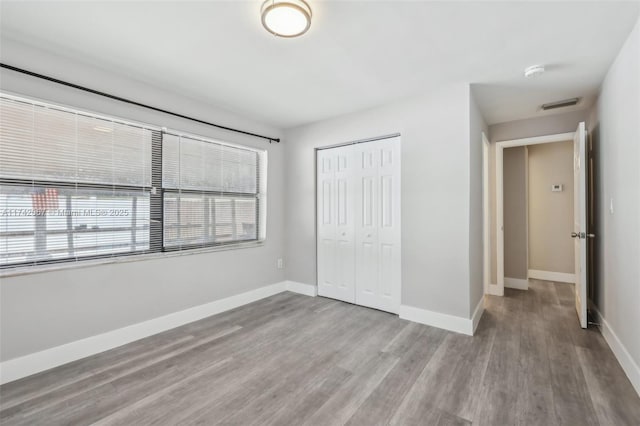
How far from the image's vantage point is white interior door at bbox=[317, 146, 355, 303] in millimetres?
3908

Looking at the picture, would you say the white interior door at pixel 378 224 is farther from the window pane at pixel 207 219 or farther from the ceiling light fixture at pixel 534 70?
the window pane at pixel 207 219

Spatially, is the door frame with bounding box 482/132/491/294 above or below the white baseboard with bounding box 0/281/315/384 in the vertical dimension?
above

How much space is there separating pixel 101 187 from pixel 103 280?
85 cm

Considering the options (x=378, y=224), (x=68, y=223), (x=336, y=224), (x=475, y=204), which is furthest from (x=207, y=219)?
(x=475, y=204)

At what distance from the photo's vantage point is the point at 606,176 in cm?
269

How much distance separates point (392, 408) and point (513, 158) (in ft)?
14.8

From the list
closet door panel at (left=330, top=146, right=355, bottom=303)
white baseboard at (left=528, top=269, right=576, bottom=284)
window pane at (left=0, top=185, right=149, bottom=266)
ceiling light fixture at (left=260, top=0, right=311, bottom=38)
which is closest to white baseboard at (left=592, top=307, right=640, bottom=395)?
white baseboard at (left=528, top=269, right=576, bottom=284)

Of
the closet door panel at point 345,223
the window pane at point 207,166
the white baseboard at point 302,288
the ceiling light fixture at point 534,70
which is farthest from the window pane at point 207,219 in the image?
the ceiling light fixture at point 534,70

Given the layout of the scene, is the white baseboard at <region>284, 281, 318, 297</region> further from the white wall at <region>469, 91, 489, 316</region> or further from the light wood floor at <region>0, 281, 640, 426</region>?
the white wall at <region>469, 91, 489, 316</region>

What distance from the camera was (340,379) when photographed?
2.16 meters

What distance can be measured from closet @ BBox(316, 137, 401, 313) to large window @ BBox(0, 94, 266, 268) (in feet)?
4.33

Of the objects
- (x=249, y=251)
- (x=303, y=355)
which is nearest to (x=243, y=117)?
(x=249, y=251)

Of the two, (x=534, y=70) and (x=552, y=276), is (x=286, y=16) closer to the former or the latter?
(x=534, y=70)

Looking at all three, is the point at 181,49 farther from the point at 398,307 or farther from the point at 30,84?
the point at 398,307
